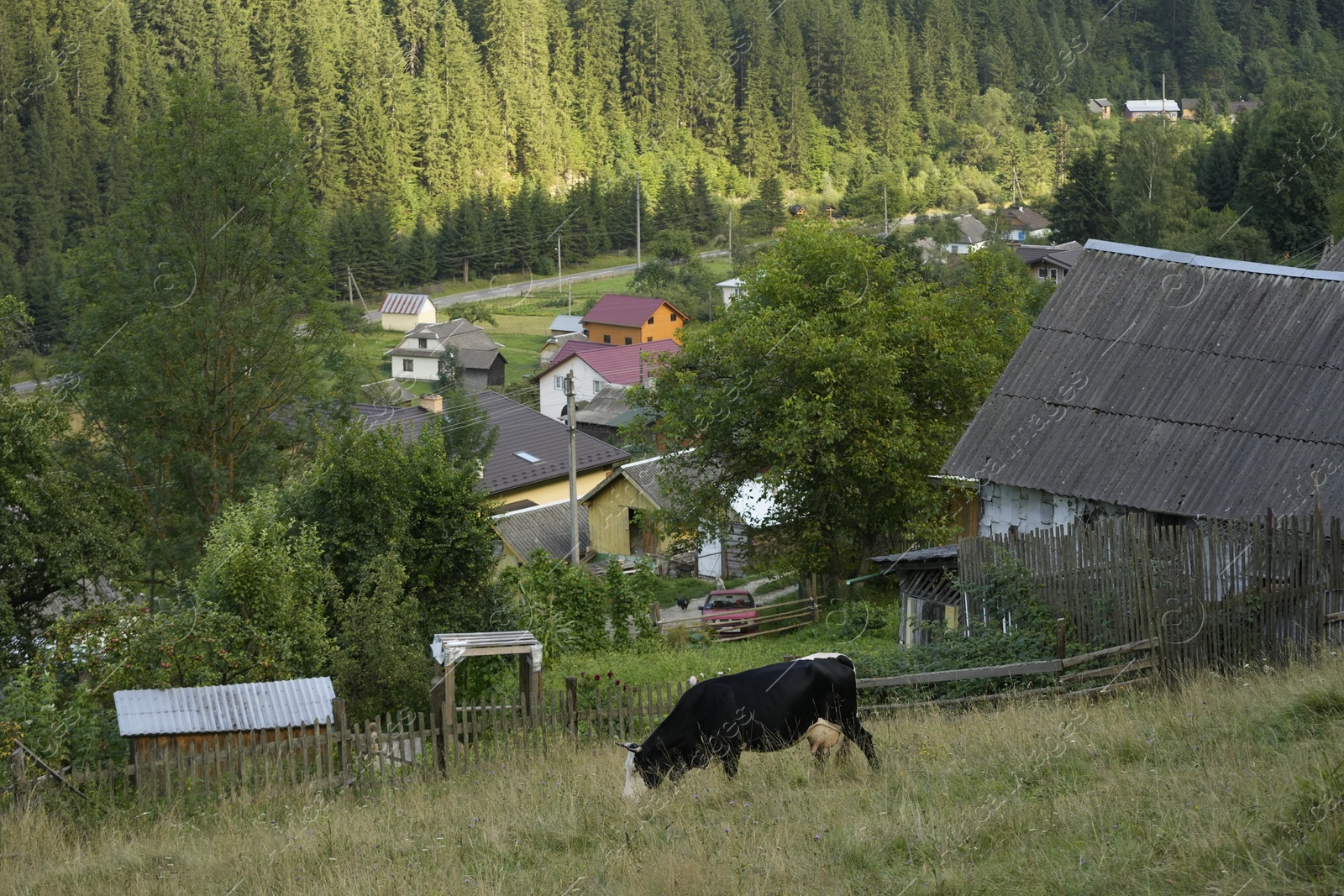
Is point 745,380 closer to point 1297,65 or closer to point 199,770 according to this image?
point 199,770

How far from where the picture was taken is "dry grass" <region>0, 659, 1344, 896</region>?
540cm

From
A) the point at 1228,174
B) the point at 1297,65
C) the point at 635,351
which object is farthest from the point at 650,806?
the point at 1297,65

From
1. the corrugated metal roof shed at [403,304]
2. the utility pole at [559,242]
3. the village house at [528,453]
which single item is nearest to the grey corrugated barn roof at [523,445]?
the village house at [528,453]

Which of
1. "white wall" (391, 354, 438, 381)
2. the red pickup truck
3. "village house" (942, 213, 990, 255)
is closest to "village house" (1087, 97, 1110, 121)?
"village house" (942, 213, 990, 255)

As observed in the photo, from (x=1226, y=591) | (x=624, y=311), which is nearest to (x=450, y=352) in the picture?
(x=624, y=311)

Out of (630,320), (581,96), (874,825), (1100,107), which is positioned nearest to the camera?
(874,825)

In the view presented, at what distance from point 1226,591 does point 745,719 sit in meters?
5.11

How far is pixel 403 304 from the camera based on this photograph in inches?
3305

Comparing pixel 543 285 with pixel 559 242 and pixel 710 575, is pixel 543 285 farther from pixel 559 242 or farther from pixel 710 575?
pixel 710 575

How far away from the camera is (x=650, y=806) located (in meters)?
7.80

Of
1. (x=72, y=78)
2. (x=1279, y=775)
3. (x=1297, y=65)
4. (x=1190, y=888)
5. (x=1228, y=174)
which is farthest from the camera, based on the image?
(x=1297, y=65)

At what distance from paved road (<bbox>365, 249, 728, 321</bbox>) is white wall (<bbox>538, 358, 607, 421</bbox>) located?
27.1 m

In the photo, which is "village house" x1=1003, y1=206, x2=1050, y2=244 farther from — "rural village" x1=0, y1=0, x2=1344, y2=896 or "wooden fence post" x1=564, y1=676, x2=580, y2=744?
"wooden fence post" x1=564, y1=676, x2=580, y2=744

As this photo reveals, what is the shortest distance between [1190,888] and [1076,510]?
11978 mm
